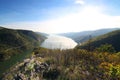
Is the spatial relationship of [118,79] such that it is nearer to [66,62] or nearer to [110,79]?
[110,79]

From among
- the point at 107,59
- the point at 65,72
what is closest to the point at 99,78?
the point at 65,72

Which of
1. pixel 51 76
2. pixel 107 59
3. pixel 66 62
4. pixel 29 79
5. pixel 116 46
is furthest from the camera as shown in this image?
pixel 116 46

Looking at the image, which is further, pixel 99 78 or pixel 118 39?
pixel 118 39

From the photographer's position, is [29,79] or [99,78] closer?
[29,79]

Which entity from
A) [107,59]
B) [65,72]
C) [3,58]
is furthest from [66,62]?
[3,58]

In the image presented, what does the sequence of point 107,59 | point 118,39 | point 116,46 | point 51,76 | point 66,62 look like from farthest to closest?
point 118,39 → point 116,46 → point 107,59 → point 66,62 → point 51,76

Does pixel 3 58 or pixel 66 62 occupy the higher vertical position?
pixel 66 62

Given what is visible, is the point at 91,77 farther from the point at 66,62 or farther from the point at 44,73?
the point at 66,62

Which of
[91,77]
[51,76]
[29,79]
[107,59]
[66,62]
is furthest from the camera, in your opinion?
[107,59]

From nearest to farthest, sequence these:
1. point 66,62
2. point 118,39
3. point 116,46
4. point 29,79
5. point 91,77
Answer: point 29,79, point 91,77, point 66,62, point 116,46, point 118,39
